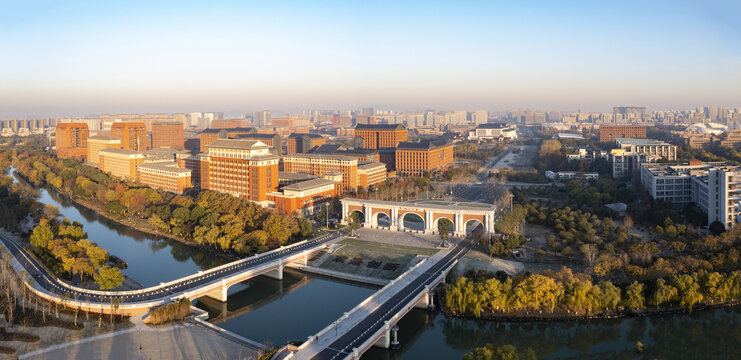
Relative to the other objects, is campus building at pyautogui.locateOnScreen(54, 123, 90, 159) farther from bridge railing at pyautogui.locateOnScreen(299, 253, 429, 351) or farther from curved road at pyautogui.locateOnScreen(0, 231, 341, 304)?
bridge railing at pyautogui.locateOnScreen(299, 253, 429, 351)

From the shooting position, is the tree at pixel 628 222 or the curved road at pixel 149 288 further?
the tree at pixel 628 222

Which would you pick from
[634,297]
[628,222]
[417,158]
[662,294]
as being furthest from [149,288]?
[417,158]

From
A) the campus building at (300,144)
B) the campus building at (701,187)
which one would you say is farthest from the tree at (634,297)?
the campus building at (300,144)

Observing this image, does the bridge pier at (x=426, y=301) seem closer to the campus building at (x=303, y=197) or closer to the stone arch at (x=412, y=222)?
the stone arch at (x=412, y=222)

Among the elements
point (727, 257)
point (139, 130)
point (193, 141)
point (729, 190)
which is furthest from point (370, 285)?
point (193, 141)

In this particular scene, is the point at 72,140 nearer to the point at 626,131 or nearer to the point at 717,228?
the point at 717,228

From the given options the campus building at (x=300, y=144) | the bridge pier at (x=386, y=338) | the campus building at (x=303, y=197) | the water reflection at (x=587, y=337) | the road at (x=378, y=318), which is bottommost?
the water reflection at (x=587, y=337)
